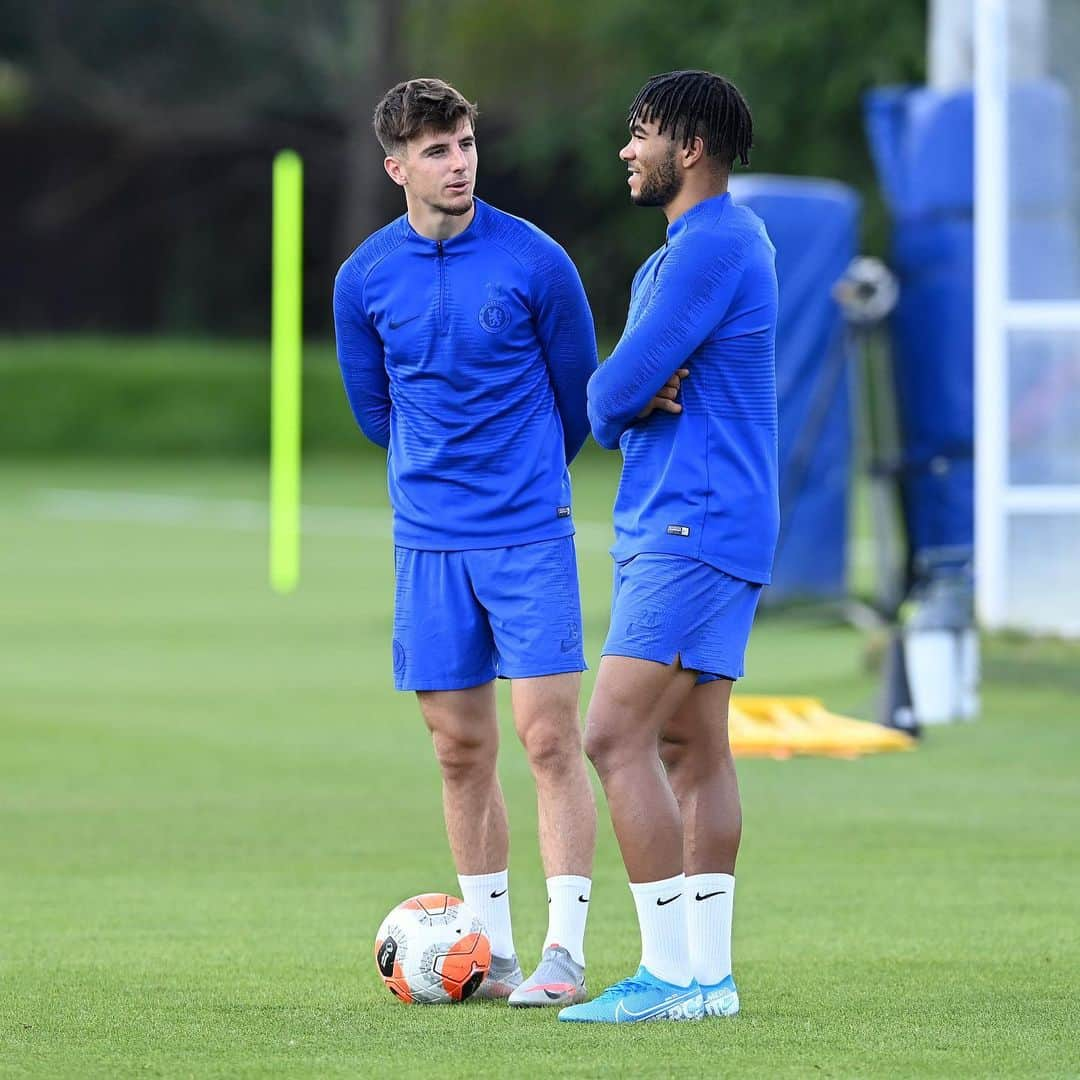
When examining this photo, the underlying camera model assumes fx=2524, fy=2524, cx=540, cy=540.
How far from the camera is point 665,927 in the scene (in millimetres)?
5383

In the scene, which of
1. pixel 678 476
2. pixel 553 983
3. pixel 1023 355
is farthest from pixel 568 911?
pixel 1023 355

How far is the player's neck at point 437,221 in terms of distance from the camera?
576 centimetres

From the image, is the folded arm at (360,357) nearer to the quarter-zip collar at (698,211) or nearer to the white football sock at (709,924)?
the quarter-zip collar at (698,211)

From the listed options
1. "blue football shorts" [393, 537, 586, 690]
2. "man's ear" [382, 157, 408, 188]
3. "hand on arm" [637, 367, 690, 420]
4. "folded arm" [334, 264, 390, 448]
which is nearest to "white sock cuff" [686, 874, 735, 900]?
"blue football shorts" [393, 537, 586, 690]

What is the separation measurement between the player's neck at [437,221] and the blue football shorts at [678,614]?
3.11ft

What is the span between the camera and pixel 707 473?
5285 millimetres

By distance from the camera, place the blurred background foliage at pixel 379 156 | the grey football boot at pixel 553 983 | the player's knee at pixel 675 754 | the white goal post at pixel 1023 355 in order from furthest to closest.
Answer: the blurred background foliage at pixel 379 156, the white goal post at pixel 1023 355, the grey football boot at pixel 553 983, the player's knee at pixel 675 754

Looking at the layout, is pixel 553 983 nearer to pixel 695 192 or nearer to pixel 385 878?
pixel 695 192

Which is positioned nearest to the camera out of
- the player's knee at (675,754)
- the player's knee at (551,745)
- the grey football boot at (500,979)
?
the player's knee at (675,754)

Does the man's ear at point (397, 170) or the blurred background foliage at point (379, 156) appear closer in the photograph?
the man's ear at point (397, 170)

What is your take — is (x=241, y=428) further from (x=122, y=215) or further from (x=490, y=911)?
(x=490, y=911)

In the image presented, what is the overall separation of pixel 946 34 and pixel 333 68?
40206mm

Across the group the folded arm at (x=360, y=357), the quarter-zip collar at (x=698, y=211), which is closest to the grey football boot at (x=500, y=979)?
the folded arm at (x=360, y=357)

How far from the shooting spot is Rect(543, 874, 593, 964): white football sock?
5.70 metres
